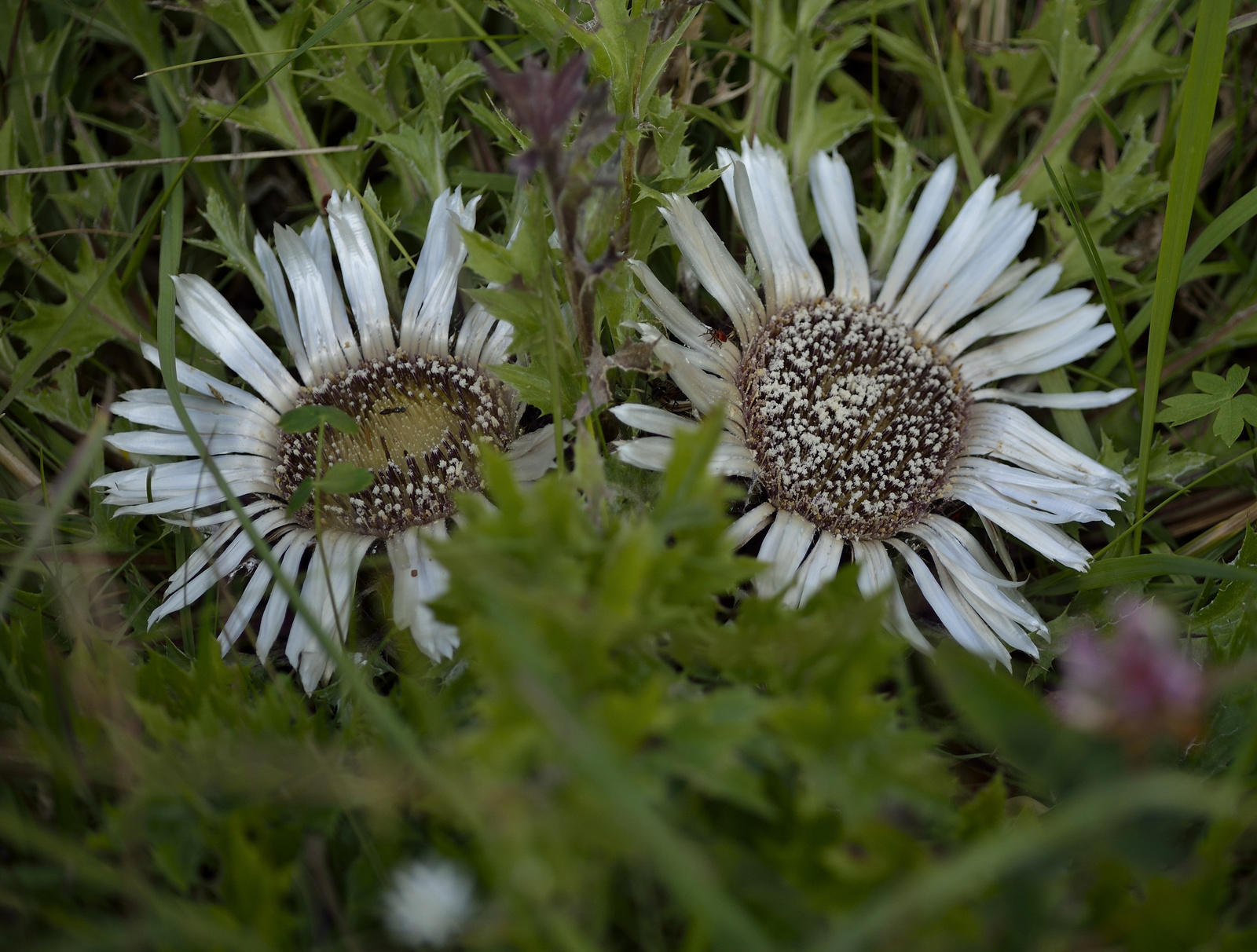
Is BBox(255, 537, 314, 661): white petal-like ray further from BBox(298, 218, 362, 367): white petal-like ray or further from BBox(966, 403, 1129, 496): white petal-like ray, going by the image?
BBox(966, 403, 1129, 496): white petal-like ray

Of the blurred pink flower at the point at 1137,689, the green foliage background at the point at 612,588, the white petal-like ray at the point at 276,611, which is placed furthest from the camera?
the white petal-like ray at the point at 276,611

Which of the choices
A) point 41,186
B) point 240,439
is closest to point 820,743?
point 240,439

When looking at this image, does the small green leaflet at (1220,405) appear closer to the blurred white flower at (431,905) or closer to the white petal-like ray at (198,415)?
the blurred white flower at (431,905)

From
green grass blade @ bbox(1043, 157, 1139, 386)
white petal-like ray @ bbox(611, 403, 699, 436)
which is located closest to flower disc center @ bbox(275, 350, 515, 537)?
white petal-like ray @ bbox(611, 403, 699, 436)

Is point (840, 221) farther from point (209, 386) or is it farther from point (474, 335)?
point (209, 386)

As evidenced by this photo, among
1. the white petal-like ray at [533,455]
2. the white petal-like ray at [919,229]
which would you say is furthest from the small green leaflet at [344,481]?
the white petal-like ray at [919,229]

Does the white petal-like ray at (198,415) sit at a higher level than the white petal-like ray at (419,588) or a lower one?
higher

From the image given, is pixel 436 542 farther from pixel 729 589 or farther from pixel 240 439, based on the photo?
pixel 240 439
